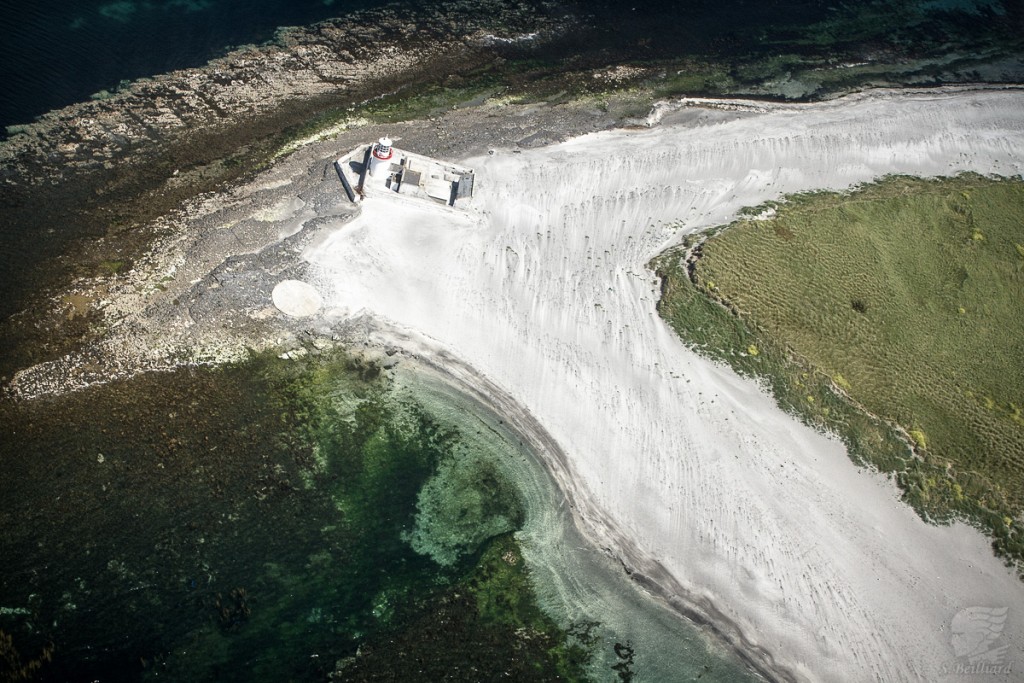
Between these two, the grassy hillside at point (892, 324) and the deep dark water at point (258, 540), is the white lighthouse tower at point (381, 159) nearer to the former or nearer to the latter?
the deep dark water at point (258, 540)

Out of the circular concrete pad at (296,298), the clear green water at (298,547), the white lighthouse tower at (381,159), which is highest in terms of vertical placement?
the white lighthouse tower at (381,159)

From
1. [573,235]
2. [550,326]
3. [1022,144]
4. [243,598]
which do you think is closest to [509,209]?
[573,235]

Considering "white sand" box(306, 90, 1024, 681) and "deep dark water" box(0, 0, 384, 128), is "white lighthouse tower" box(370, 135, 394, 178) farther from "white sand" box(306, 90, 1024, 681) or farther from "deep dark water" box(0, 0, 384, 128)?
"deep dark water" box(0, 0, 384, 128)

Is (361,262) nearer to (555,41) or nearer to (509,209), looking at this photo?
(509,209)

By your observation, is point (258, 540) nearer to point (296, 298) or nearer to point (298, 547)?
point (298, 547)

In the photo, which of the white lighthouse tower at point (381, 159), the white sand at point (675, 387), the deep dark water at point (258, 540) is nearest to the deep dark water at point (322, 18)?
the white sand at point (675, 387)
